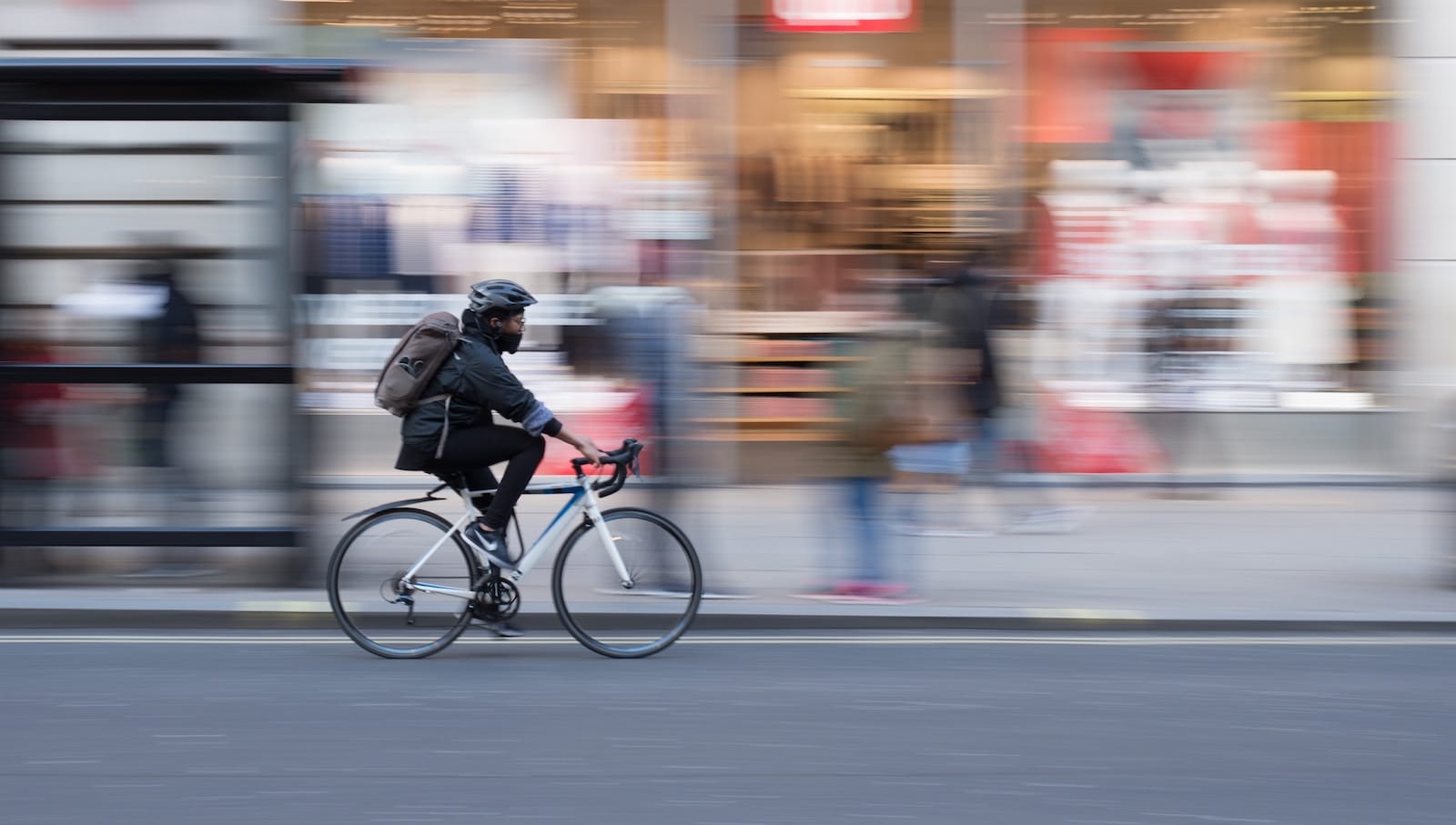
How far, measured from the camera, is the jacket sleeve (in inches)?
254

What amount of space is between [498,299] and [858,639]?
225cm

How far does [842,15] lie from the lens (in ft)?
40.4

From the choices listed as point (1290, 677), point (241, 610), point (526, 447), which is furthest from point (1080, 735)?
point (241, 610)

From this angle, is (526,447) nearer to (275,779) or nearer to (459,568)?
(459,568)

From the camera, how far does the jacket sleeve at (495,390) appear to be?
6461 mm

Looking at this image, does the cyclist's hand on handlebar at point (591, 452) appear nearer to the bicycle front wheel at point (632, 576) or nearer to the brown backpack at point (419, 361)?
the bicycle front wheel at point (632, 576)

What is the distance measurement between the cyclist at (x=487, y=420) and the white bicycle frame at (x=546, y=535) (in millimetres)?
73

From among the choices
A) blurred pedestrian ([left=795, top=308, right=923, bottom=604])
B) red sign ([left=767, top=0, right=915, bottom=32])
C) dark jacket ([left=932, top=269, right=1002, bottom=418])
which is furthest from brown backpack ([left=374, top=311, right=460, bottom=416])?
red sign ([left=767, top=0, right=915, bottom=32])

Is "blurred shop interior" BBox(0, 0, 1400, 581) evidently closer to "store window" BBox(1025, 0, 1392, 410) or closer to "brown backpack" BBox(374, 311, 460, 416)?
"store window" BBox(1025, 0, 1392, 410)

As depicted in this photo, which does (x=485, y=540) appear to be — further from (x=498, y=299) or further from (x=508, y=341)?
(x=498, y=299)

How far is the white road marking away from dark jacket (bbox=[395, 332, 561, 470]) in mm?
1078

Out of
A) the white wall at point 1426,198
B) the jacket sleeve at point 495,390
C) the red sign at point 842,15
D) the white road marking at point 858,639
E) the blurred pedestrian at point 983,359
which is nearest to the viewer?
the jacket sleeve at point 495,390

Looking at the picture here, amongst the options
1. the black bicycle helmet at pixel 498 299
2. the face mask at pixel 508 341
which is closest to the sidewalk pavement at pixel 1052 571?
the face mask at pixel 508 341

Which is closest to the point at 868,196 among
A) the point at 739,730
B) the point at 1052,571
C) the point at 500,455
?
the point at 1052,571
